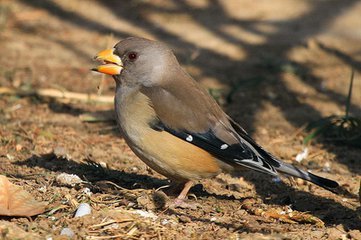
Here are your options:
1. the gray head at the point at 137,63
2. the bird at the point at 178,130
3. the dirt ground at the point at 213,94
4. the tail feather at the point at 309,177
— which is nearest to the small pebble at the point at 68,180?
the dirt ground at the point at 213,94

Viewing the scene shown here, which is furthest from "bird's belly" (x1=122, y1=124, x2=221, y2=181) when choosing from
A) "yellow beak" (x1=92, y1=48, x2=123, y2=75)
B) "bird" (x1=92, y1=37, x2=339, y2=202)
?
"yellow beak" (x1=92, y1=48, x2=123, y2=75)

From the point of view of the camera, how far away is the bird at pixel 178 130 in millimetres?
5555

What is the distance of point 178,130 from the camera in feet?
18.5

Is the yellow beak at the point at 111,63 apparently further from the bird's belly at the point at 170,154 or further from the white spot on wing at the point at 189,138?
the white spot on wing at the point at 189,138

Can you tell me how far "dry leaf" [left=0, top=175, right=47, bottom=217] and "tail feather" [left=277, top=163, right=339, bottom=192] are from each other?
171 cm

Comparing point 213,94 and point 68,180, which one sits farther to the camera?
point 213,94

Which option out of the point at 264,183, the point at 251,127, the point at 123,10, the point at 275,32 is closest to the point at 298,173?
the point at 264,183

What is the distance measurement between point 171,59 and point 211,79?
9.95ft

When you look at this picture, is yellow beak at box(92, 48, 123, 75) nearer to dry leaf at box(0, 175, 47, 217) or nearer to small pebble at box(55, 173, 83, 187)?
small pebble at box(55, 173, 83, 187)

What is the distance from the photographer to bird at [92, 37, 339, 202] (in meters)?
5.55

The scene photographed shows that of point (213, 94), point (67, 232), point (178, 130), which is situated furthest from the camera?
point (213, 94)

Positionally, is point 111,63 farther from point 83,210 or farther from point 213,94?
point 213,94

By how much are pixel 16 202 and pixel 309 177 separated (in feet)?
6.59

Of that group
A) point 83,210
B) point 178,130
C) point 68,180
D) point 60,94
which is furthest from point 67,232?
point 60,94
